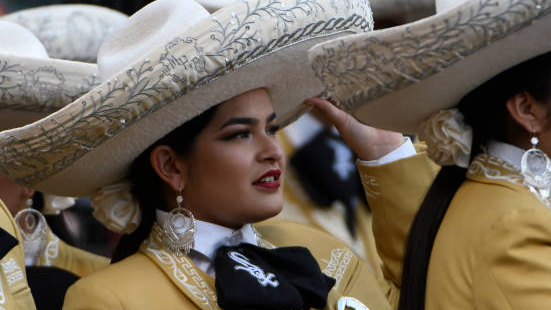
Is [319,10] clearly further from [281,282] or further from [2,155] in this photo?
[2,155]

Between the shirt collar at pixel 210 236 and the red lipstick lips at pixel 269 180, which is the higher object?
the red lipstick lips at pixel 269 180

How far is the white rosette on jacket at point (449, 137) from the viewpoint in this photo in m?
2.38

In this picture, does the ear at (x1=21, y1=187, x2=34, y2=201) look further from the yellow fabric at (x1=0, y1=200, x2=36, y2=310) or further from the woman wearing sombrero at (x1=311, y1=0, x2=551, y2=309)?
the woman wearing sombrero at (x1=311, y1=0, x2=551, y2=309)

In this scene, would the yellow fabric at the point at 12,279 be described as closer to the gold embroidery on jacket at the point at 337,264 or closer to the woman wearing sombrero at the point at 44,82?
the woman wearing sombrero at the point at 44,82

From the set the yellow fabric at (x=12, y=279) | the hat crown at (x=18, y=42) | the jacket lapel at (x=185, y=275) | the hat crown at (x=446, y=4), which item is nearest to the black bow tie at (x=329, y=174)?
the hat crown at (x=18, y=42)

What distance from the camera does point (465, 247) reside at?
2.24m

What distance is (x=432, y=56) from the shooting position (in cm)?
212

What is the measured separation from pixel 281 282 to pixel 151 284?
36 cm

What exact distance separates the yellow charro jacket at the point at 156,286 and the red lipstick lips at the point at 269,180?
0.92ft

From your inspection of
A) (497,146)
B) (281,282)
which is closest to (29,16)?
(281,282)

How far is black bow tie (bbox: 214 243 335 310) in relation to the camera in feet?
8.10

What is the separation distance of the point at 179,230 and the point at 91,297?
34 cm

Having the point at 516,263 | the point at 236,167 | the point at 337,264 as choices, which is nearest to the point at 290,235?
the point at 337,264

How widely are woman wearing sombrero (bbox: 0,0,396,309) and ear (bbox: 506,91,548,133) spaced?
21.0 inches
